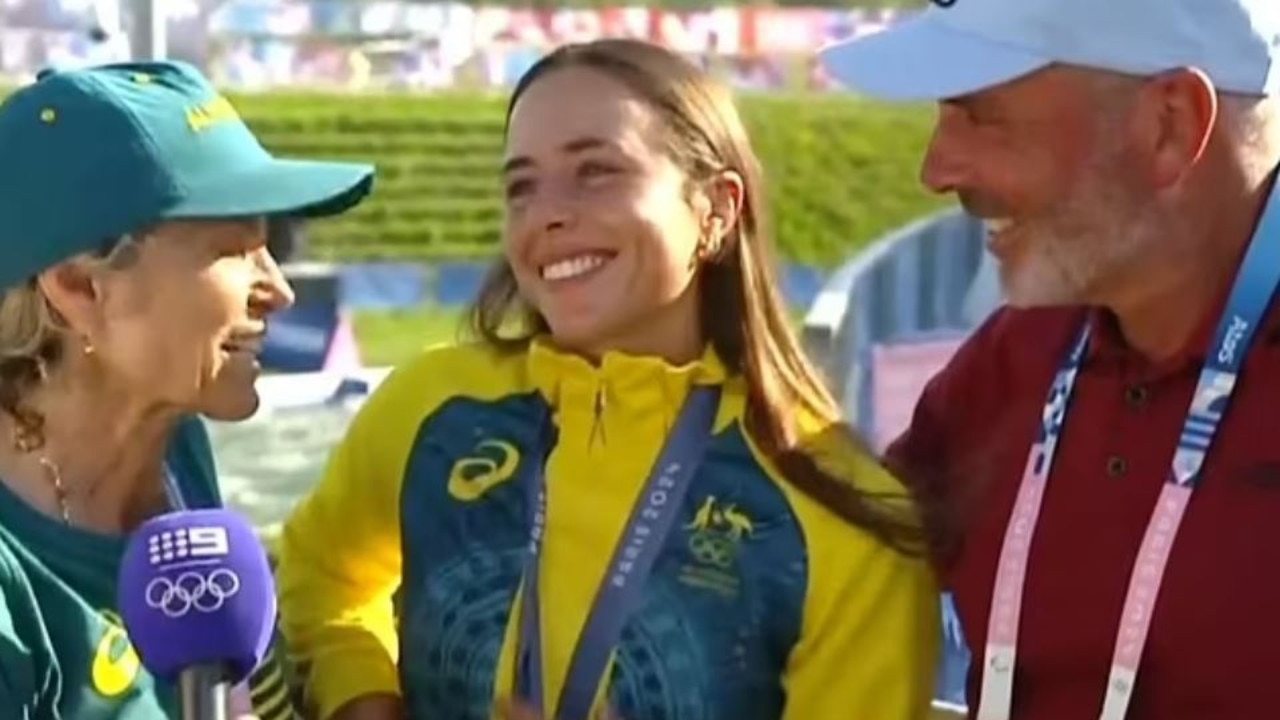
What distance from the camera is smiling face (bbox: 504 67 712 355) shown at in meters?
2.33

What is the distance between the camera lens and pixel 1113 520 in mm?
2273

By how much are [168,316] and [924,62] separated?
0.77 meters

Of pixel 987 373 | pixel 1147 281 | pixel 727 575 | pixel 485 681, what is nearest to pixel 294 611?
pixel 485 681

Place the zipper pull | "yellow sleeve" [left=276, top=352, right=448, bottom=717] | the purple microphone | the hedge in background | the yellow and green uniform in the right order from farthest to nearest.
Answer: the hedge in background
"yellow sleeve" [left=276, top=352, right=448, bottom=717]
the zipper pull
the yellow and green uniform
the purple microphone

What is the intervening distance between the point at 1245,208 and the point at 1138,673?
0.47 metres

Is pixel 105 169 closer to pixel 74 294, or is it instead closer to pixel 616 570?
pixel 74 294

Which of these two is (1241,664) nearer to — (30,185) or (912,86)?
(912,86)

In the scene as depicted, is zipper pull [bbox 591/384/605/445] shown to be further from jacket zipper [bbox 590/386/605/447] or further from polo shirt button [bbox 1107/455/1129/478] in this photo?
polo shirt button [bbox 1107/455/1129/478]

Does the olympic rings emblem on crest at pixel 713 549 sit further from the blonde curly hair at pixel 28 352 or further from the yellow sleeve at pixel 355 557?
the blonde curly hair at pixel 28 352

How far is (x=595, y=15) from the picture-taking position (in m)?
11.9

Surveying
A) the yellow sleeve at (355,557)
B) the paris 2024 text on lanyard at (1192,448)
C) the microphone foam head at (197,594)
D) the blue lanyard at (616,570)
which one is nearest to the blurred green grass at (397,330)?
the yellow sleeve at (355,557)

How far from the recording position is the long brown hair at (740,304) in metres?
2.33

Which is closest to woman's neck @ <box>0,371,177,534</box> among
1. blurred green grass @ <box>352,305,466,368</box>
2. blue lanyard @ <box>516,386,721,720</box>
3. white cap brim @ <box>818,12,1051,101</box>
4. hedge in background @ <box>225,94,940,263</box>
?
blue lanyard @ <box>516,386,721,720</box>

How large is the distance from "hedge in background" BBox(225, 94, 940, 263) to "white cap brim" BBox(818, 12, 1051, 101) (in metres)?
9.84
